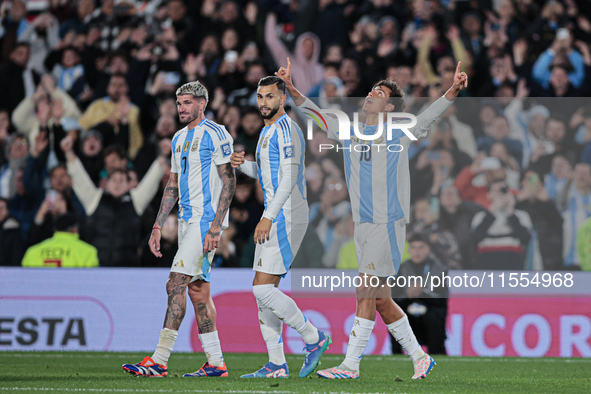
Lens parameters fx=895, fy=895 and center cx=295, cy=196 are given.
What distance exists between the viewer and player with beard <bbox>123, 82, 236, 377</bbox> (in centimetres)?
750

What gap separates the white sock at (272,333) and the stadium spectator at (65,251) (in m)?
4.24

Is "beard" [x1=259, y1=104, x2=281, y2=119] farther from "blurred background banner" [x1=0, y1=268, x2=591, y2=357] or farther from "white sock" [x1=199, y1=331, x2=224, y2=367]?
"blurred background banner" [x1=0, y1=268, x2=591, y2=357]

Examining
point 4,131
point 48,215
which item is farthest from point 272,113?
point 4,131

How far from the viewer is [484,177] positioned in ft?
38.1

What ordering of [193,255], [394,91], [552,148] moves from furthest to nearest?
1. [552,148]
2. [394,91]
3. [193,255]

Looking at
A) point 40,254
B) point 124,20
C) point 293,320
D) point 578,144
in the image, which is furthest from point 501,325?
point 124,20

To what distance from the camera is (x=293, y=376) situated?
761 centimetres

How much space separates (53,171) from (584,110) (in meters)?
7.32

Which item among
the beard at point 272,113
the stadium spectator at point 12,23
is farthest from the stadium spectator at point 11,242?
the beard at point 272,113

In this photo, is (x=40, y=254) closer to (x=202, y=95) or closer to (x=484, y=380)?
(x=202, y=95)

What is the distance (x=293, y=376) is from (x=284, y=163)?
1.82m

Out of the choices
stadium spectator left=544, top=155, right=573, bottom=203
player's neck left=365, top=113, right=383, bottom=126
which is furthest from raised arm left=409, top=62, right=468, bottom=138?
stadium spectator left=544, top=155, right=573, bottom=203

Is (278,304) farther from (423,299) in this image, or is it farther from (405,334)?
(423,299)

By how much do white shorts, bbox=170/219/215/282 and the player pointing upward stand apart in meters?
1.29
